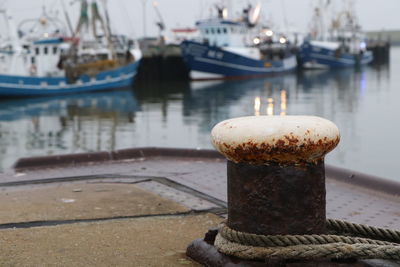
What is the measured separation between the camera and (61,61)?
1594 inches

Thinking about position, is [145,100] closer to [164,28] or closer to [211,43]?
[211,43]

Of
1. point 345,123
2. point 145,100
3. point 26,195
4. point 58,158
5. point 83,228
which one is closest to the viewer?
point 83,228

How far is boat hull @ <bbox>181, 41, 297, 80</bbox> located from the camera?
5128 cm

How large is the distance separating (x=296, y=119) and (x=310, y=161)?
22cm

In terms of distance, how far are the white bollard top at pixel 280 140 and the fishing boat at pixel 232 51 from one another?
157 feet

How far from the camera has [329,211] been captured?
5000 mm

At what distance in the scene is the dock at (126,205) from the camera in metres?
3.80

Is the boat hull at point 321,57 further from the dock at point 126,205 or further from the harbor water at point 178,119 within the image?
the dock at point 126,205

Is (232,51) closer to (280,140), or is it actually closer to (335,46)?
(335,46)

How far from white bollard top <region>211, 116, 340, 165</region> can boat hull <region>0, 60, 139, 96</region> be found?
3443cm

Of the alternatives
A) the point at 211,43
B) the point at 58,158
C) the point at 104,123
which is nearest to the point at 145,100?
the point at 104,123

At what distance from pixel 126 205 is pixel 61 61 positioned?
36.6 metres

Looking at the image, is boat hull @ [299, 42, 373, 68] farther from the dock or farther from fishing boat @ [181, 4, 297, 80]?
the dock

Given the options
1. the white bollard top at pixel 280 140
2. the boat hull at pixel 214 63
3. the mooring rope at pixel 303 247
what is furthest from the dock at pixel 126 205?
the boat hull at pixel 214 63
